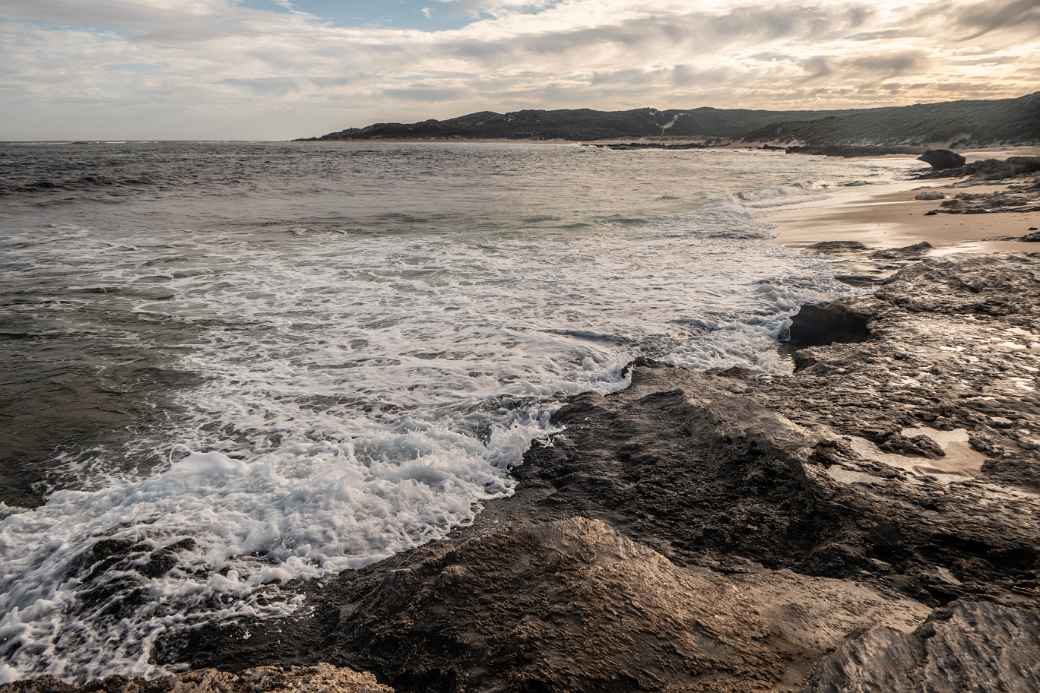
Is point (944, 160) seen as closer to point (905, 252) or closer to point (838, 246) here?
point (838, 246)

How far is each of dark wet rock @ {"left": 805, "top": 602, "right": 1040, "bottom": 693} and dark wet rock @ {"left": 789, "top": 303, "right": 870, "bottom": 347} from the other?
4425 mm

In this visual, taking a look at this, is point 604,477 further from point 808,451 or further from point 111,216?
point 111,216

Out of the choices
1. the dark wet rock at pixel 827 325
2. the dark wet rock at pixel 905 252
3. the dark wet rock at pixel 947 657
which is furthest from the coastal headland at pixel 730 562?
the dark wet rock at pixel 905 252

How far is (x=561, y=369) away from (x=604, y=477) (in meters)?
2.02

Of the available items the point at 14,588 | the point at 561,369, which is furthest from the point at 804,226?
the point at 14,588

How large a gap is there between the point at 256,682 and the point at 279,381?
3707 millimetres

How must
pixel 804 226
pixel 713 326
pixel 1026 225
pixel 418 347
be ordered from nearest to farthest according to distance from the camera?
pixel 418 347 < pixel 713 326 < pixel 1026 225 < pixel 804 226

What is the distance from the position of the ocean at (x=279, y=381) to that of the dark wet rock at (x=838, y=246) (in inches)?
34.2

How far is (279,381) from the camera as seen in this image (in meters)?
5.42

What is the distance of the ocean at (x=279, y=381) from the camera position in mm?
2924

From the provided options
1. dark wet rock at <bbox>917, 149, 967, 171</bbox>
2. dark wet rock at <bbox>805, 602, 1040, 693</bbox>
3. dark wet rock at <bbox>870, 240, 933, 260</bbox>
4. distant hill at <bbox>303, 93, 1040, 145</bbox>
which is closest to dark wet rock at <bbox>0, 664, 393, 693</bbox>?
dark wet rock at <bbox>805, 602, 1040, 693</bbox>

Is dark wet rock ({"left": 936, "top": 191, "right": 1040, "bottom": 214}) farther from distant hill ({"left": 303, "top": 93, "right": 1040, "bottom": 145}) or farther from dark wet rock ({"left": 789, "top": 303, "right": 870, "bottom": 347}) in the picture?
distant hill ({"left": 303, "top": 93, "right": 1040, "bottom": 145})

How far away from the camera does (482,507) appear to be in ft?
11.5

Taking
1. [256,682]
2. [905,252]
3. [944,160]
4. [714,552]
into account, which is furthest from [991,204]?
[944,160]
